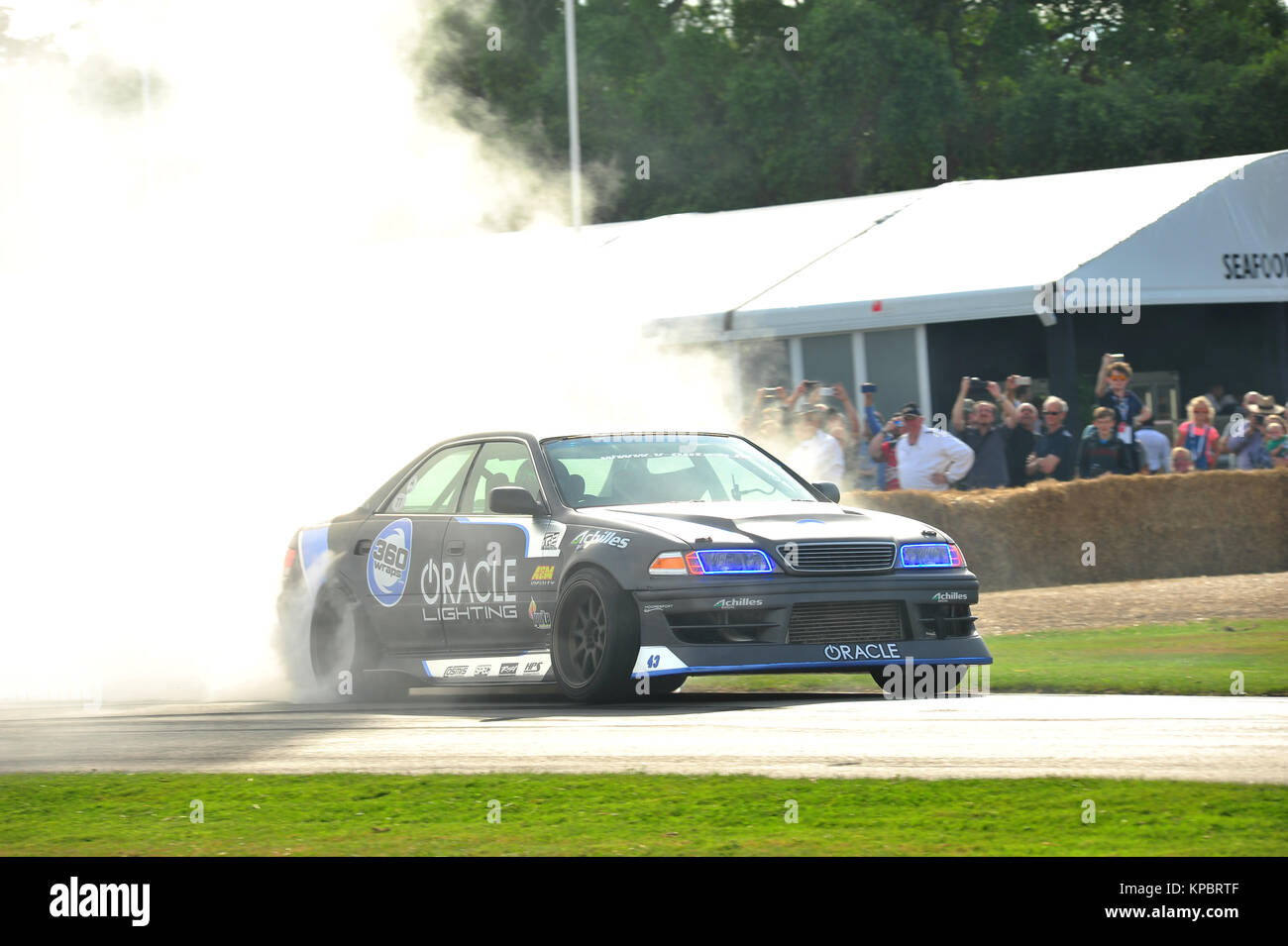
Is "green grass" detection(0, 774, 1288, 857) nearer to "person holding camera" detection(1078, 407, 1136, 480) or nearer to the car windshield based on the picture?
the car windshield

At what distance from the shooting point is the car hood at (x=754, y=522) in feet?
31.8

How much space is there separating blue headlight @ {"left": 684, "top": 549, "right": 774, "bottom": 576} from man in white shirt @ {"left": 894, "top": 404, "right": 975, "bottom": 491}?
25.3 feet

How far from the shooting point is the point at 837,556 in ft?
31.9

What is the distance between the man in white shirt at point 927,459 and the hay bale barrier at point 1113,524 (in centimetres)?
33

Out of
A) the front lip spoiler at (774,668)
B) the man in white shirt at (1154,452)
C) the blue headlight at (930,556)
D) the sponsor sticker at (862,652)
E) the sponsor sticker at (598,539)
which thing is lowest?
the front lip spoiler at (774,668)

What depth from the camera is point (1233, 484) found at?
17.0 meters

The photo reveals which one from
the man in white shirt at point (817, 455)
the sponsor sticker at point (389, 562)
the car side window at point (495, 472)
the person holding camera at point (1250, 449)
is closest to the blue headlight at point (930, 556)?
the car side window at point (495, 472)

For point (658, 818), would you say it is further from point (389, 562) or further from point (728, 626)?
point (389, 562)

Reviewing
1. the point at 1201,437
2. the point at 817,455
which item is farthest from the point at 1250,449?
the point at 817,455

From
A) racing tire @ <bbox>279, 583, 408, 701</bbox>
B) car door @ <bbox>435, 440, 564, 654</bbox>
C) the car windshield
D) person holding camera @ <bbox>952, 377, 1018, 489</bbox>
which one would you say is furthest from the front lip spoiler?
person holding camera @ <bbox>952, 377, 1018, 489</bbox>

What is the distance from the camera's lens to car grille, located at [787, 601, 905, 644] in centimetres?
955

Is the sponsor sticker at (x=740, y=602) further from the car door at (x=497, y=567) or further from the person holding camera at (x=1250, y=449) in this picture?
the person holding camera at (x=1250, y=449)
